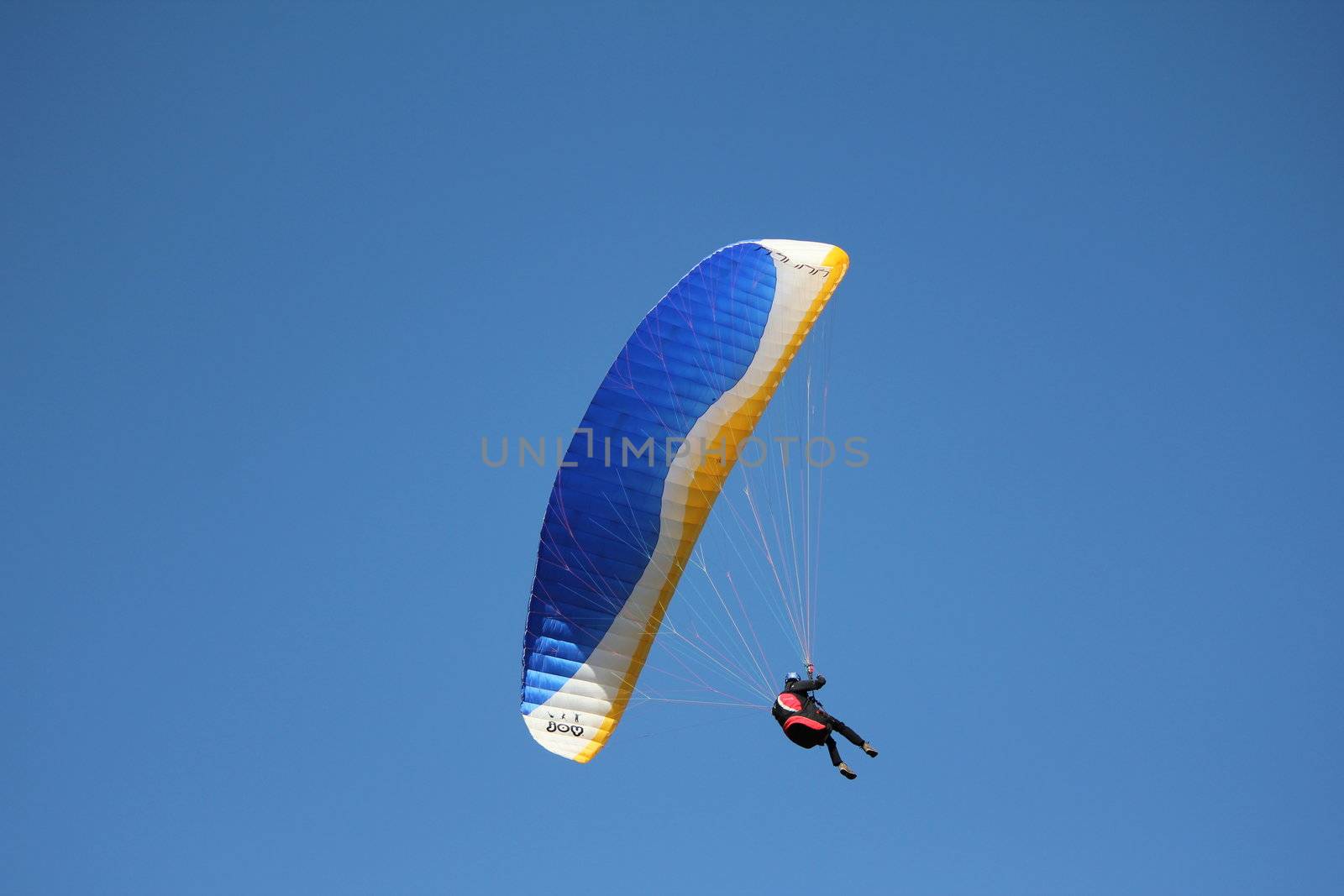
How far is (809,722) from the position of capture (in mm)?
22703

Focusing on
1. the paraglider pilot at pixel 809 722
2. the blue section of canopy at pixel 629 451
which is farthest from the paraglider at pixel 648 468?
the paraglider pilot at pixel 809 722

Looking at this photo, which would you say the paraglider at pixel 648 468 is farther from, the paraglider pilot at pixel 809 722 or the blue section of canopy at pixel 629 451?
the paraglider pilot at pixel 809 722

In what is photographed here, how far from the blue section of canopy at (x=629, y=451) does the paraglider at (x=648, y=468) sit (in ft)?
0.05

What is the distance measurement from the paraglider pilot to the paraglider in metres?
2.53

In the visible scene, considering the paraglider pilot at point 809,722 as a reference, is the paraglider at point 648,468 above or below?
above

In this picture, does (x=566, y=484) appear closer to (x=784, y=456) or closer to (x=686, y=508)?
(x=686, y=508)

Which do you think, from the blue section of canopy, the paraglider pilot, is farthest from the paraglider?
the paraglider pilot

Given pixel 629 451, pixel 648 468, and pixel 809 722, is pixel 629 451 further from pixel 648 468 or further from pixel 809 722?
pixel 809 722

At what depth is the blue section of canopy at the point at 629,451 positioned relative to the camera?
23.5 metres

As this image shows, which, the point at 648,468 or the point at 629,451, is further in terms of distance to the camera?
the point at 648,468

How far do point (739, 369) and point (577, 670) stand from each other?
177 inches

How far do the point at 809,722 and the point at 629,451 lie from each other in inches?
161

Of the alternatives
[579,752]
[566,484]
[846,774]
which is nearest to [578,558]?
[566,484]

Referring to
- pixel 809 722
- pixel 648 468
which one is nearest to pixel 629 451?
pixel 648 468
